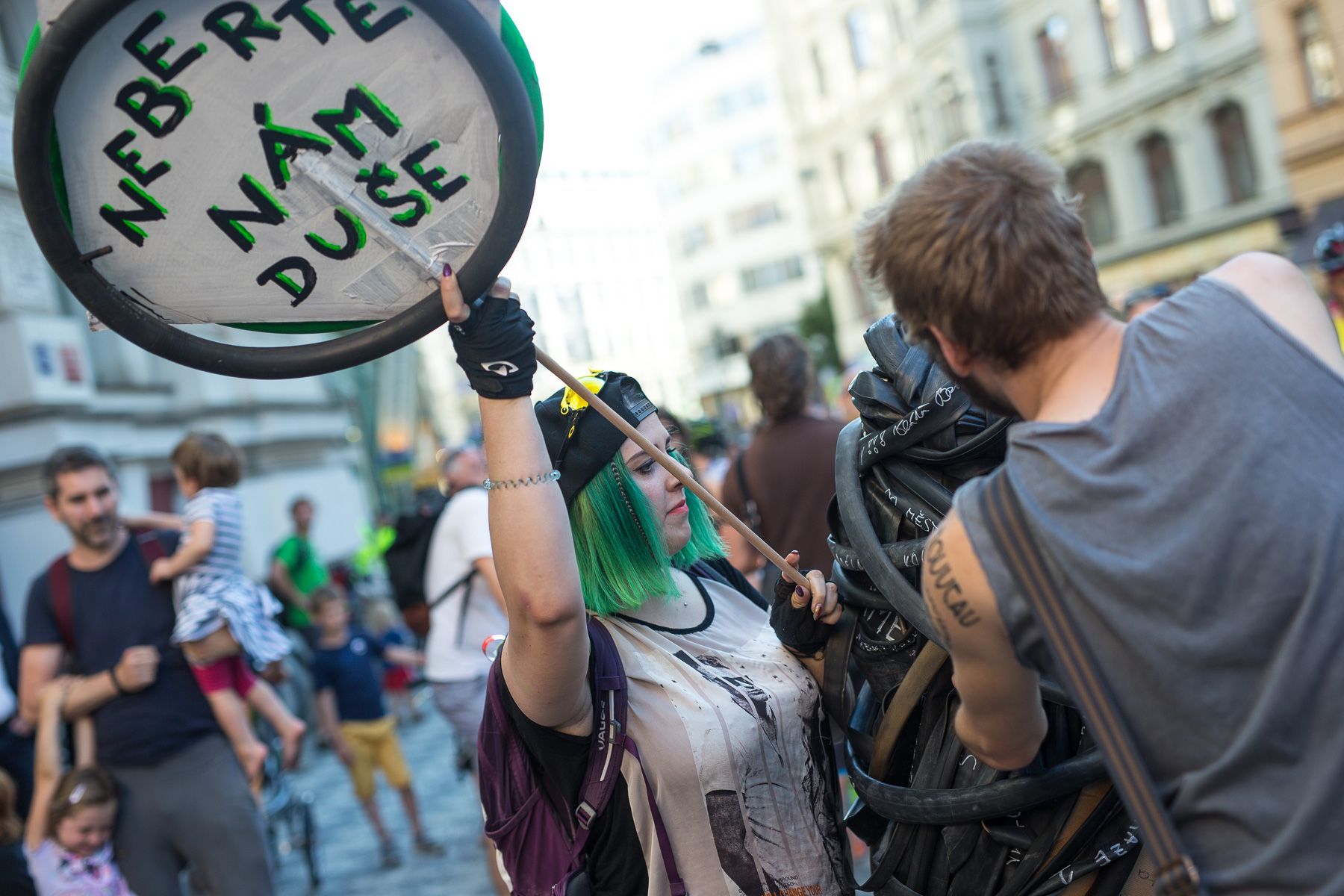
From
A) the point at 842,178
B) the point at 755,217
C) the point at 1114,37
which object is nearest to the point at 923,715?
the point at 1114,37

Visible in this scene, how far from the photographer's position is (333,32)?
1743 millimetres

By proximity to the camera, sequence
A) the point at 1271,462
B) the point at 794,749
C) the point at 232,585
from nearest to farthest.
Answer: the point at 1271,462 → the point at 794,749 → the point at 232,585

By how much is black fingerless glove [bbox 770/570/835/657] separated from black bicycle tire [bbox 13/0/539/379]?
3.17 feet

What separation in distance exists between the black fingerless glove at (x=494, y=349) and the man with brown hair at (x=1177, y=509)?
2.00 feet

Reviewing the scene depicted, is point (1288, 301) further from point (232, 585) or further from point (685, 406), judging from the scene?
point (685, 406)

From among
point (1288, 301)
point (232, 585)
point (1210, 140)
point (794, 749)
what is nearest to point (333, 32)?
point (1288, 301)

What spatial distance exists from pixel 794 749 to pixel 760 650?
0.80ft

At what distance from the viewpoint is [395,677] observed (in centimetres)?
1083

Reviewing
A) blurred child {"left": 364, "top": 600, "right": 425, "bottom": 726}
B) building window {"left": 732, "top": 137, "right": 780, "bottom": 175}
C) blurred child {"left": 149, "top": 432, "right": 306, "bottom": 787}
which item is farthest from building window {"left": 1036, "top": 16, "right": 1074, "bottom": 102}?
building window {"left": 732, "top": 137, "right": 780, "bottom": 175}

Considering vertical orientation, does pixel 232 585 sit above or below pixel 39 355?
below

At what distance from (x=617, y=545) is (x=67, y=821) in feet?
9.23

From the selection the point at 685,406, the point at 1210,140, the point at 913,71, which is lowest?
the point at 685,406

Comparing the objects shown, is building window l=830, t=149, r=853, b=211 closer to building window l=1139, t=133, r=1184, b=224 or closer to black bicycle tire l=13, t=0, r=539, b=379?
building window l=1139, t=133, r=1184, b=224

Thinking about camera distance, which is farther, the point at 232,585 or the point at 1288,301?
the point at 232,585
